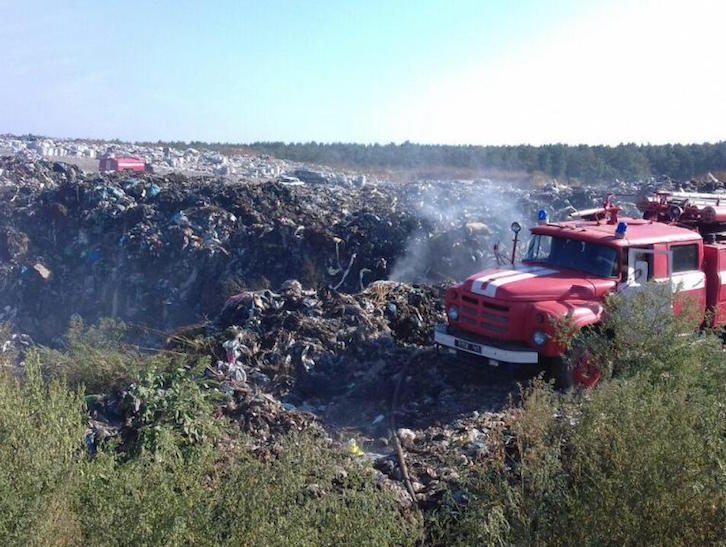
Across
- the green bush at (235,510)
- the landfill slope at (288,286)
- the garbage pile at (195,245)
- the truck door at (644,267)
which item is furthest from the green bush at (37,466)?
the garbage pile at (195,245)

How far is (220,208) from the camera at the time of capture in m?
16.4

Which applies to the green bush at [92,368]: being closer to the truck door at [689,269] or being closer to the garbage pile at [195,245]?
the garbage pile at [195,245]

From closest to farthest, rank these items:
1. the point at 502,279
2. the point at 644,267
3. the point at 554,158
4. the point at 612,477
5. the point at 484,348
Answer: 1. the point at 612,477
2. the point at 484,348
3. the point at 502,279
4. the point at 644,267
5. the point at 554,158

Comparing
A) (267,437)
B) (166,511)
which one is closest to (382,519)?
(166,511)

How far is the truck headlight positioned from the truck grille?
1.04 ft

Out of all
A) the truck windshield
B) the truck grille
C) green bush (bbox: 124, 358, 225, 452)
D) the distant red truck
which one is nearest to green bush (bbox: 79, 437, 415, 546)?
green bush (bbox: 124, 358, 225, 452)

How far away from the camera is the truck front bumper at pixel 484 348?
695 centimetres

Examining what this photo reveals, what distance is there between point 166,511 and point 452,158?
36.4 metres

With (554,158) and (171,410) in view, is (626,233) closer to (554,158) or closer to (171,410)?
(171,410)

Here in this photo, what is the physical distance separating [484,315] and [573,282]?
3.30 feet

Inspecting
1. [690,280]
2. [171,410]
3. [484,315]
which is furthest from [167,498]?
[690,280]

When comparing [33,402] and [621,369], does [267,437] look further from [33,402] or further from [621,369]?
[621,369]

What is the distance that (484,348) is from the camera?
285 inches

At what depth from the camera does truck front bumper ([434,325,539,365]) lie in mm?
6945
